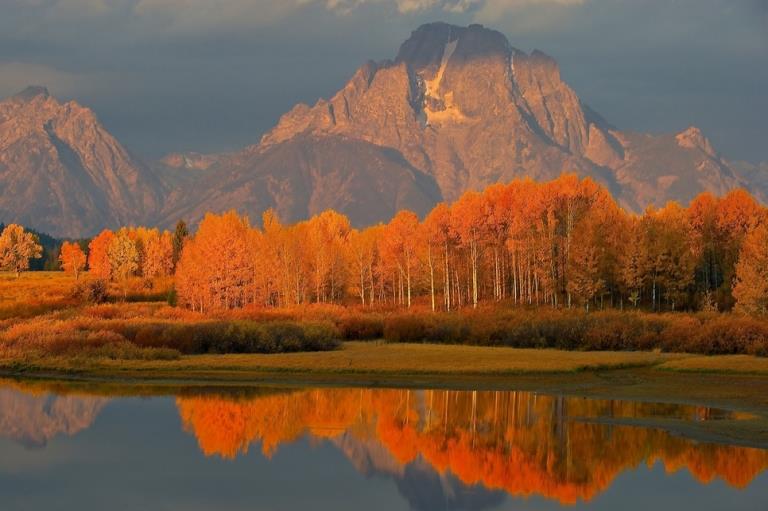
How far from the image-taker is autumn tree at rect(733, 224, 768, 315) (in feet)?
259

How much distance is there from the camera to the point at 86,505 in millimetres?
26688

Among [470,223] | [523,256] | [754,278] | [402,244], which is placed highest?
[470,223]

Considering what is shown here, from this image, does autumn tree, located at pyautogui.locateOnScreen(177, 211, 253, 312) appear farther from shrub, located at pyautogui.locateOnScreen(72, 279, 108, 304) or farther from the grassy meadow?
the grassy meadow

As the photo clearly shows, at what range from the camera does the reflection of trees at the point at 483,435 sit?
30281 millimetres

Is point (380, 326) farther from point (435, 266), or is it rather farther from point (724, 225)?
point (724, 225)

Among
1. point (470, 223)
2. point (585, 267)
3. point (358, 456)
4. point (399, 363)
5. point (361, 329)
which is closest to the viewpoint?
point (358, 456)

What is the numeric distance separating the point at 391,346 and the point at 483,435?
2816 centimetres

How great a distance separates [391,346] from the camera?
63.9m

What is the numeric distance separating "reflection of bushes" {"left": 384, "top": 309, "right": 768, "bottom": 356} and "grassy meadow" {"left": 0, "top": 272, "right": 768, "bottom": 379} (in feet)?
0.22

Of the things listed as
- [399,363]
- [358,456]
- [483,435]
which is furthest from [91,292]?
Answer: [358,456]

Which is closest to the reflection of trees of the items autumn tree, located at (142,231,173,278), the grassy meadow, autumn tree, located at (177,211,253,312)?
the grassy meadow

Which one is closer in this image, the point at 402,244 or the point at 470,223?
the point at 470,223

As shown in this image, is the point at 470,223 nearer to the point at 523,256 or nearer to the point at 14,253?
the point at 523,256

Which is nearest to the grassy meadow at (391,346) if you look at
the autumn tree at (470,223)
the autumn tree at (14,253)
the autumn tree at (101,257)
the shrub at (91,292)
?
the autumn tree at (470,223)
